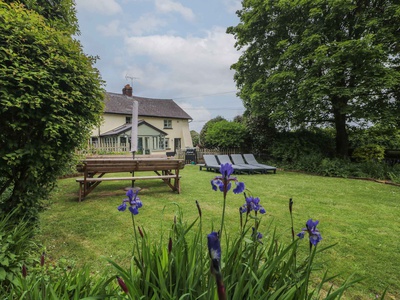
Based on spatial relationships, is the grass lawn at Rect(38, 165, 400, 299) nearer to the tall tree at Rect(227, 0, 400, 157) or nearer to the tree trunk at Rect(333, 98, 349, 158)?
the tall tree at Rect(227, 0, 400, 157)

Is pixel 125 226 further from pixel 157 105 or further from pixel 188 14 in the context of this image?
pixel 157 105

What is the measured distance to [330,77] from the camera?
31.6 ft

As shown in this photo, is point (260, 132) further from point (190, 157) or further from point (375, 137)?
point (375, 137)

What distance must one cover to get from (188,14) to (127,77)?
21575mm

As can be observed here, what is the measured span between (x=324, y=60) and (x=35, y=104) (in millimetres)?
10700

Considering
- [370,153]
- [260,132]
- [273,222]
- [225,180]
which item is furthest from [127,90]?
[225,180]

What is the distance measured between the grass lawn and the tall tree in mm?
5038

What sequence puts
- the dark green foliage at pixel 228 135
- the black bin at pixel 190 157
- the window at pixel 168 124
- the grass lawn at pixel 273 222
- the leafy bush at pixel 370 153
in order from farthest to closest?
1. the window at pixel 168 124
2. the black bin at pixel 190 157
3. the dark green foliage at pixel 228 135
4. the leafy bush at pixel 370 153
5. the grass lawn at pixel 273 222

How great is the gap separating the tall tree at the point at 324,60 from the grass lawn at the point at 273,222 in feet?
16.5

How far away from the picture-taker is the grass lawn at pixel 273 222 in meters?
2.58

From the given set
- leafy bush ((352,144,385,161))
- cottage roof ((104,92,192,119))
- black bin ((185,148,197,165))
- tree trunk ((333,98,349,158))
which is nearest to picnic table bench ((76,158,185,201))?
tree trunk ((333,98,349,158))

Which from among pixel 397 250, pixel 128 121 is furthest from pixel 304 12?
pixel 128 121

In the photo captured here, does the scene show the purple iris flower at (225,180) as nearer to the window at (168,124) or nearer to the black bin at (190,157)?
the black bin at (190,157)

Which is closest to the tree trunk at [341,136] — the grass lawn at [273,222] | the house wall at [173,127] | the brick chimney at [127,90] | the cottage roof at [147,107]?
the grass lawn at [273,222]
